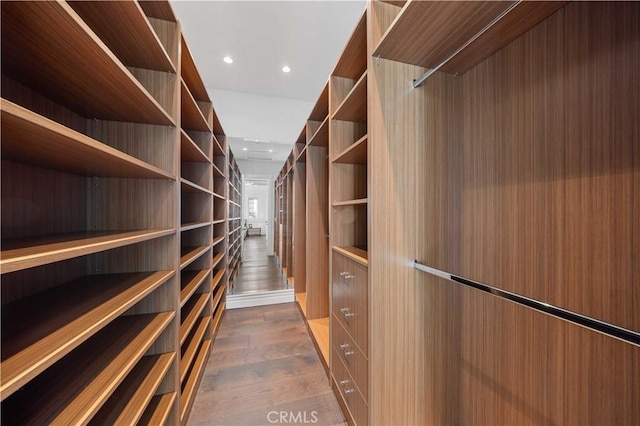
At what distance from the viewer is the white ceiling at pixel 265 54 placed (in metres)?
1.95

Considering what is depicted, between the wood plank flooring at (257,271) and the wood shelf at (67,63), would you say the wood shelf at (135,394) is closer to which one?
the wood shelf at (67,63)

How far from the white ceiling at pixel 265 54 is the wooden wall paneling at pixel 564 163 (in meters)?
1.57

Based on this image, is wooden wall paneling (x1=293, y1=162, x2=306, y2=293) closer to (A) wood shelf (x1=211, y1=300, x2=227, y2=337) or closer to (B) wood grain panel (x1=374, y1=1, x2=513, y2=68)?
(A) wood shelf (x1=211, y1=300, x2=227, y2=337)

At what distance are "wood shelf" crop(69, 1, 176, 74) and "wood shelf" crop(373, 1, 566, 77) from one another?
96 centimetres

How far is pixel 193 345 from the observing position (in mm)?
1696

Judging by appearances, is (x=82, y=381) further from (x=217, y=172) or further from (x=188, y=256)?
(x=217, y=172)

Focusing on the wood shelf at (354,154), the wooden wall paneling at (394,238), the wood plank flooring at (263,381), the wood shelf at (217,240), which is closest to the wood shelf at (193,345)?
the wood plank flooring at (263,381)

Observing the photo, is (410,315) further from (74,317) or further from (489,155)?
(74,317)

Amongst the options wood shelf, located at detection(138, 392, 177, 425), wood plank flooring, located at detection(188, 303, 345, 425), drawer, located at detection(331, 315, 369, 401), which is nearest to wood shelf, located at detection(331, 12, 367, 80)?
drawer, located at detection(331, 315, 369, 401)

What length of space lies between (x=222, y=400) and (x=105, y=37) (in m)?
2.08

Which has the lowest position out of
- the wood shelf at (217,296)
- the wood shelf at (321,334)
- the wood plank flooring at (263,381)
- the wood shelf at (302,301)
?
the wood plank flooring at (263,381)

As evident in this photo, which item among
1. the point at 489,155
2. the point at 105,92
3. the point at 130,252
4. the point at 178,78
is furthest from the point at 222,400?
the point at 489,155

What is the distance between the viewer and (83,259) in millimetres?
1169

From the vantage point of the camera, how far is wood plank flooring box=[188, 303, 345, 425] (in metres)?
1.49
